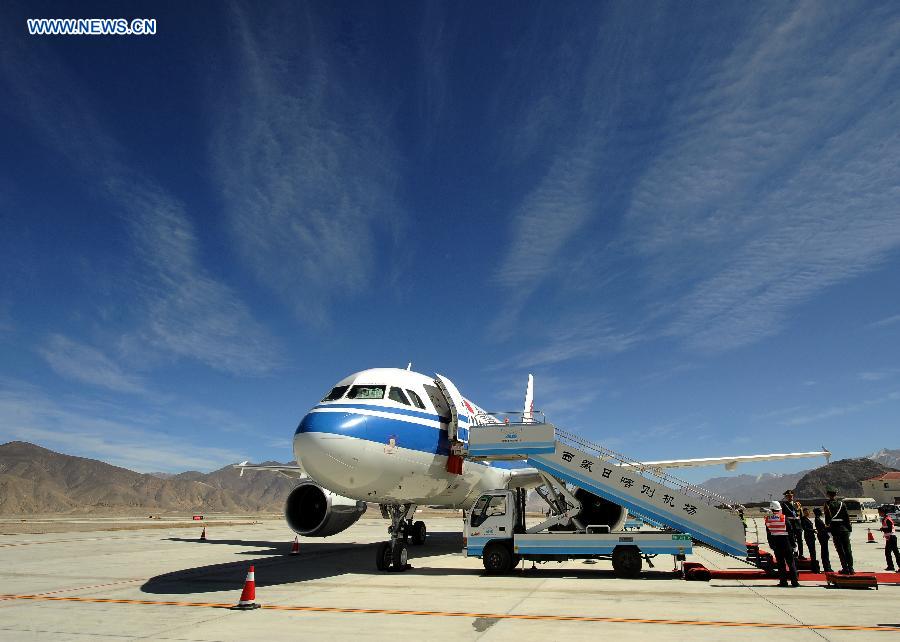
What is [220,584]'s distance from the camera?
13.3 meters

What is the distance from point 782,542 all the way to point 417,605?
8.73m

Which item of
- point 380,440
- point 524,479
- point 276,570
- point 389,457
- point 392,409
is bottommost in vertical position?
point 276,570

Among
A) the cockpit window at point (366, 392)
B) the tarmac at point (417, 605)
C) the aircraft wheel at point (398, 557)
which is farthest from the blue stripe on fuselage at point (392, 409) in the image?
the tarmac at point (417, 605)

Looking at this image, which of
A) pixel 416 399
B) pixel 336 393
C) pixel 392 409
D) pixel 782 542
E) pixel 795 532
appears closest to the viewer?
pixel 782 542

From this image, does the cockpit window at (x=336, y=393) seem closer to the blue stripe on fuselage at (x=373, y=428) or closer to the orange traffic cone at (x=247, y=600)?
the blue stripe on fuselage at (x=373, y=428)

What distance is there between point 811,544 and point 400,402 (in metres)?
11.6

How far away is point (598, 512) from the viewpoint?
18.0m

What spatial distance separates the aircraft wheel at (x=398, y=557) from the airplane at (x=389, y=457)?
1.0 inches

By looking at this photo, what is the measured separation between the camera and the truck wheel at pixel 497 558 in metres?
15.2

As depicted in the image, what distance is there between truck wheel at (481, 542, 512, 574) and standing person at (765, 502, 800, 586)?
6.13 m

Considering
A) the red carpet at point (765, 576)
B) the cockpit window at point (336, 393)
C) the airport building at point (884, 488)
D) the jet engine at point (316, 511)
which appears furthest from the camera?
the airport building at point (884, 488)

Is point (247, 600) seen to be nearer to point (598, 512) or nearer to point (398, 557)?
point (398, 557)

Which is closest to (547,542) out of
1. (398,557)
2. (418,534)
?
(398,557)

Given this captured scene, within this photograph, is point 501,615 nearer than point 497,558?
Yes
